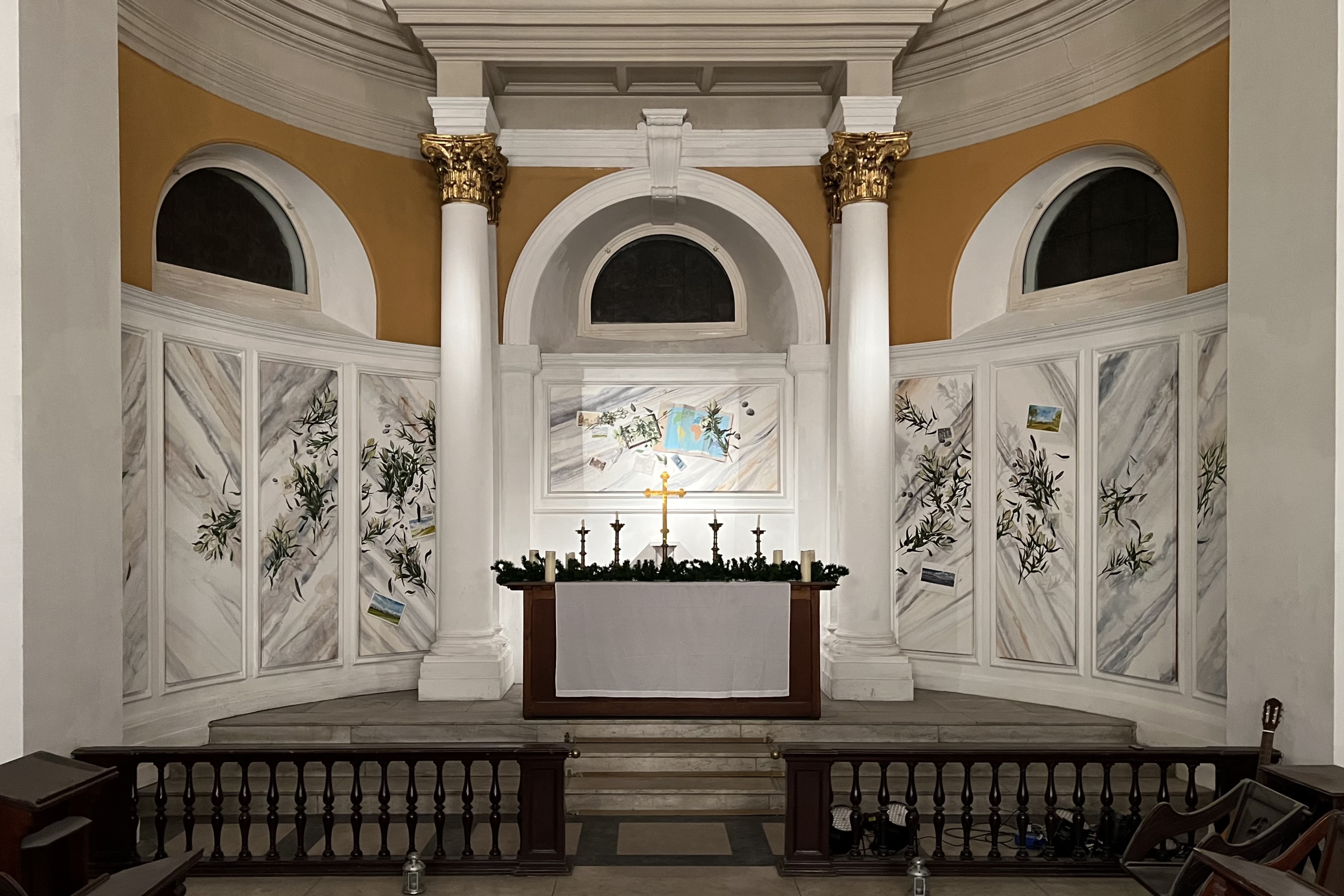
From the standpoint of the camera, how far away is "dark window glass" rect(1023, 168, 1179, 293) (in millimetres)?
7430

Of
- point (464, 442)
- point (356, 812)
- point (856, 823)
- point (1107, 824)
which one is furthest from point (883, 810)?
point (464, 442)

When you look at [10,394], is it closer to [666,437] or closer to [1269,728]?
[666,437]

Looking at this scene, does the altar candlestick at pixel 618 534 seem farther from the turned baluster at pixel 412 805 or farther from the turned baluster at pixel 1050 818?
the turned baluster at pixel 1050 818

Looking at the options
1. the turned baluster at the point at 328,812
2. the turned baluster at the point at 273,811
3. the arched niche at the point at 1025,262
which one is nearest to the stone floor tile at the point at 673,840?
the turned baluster at the point at 328,812

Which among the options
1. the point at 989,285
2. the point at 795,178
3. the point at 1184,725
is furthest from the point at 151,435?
the point at 1184,725

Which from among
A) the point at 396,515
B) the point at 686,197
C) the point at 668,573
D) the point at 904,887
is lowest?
the point at 904,887

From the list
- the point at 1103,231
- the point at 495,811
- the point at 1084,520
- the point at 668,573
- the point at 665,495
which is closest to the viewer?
the point at 495,811

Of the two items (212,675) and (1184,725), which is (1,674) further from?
(1184,725)

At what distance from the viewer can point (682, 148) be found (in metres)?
8.85

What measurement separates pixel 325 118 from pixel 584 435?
358cm

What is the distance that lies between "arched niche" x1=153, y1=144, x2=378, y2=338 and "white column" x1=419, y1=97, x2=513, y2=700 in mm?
887

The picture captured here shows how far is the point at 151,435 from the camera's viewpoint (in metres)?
6.70

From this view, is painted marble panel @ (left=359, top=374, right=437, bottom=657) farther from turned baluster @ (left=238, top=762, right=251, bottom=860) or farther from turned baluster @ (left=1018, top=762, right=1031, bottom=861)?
turned baluster @ (left=1018, top=762, right=1031, bottom=861)

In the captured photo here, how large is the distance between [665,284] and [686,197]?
98 cm
